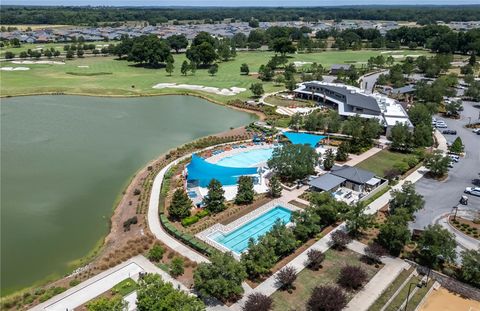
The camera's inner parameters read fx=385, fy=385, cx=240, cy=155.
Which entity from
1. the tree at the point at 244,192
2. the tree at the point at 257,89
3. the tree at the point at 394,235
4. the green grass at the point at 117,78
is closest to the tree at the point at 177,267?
the tree at the point at 244,192

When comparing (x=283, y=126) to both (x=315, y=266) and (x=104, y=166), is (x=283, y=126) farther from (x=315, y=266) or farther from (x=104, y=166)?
(x=315, y=266)

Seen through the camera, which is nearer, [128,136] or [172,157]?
[172,157]

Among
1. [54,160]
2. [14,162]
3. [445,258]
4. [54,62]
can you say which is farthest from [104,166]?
[54,62]

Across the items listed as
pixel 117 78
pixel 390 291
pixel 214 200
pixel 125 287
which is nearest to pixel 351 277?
pixel 390 291

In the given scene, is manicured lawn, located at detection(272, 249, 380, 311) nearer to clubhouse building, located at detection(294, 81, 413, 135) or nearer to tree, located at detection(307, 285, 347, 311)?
tree, located at detection(307, 285, 347, 311)

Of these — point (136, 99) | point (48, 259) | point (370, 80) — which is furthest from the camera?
point (370, 80)

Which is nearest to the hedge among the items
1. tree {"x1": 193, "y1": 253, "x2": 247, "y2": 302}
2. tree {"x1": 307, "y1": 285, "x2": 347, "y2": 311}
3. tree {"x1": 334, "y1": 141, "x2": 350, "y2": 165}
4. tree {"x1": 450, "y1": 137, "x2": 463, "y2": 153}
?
tree {"x1": 193, "y1": 253, "x2": 247, "y2": 302}

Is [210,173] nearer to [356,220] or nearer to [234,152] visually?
[234,152]
